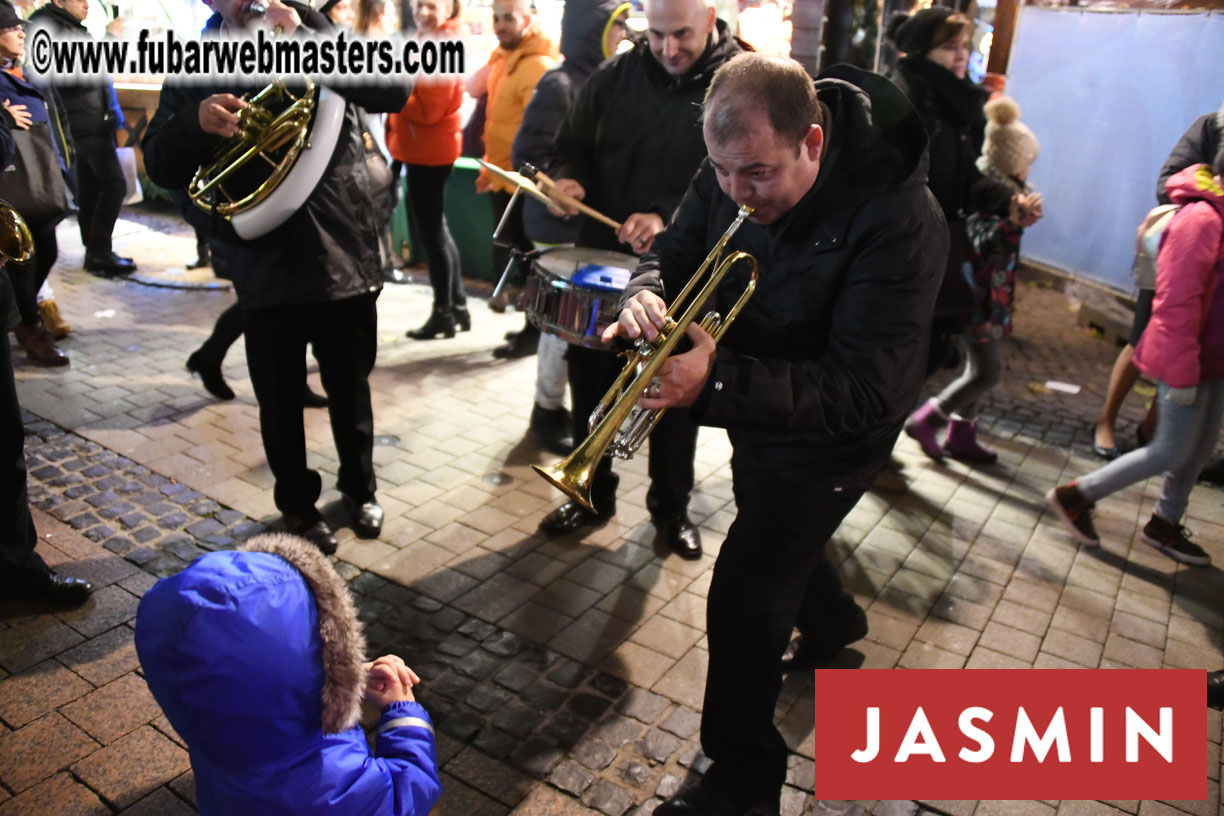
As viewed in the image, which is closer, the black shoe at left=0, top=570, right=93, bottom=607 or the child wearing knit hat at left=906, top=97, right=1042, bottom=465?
the black shoe at left=0, top=570, right=93, bottom=607

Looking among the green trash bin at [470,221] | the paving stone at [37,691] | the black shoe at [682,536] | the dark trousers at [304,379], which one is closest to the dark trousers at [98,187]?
the green trash bin at [470,221]

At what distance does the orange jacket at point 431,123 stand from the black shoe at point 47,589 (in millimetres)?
4054

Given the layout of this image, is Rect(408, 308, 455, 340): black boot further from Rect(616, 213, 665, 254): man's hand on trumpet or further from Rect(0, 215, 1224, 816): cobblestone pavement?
Rect(616, 213, 665, 254): man's hand on trumpet

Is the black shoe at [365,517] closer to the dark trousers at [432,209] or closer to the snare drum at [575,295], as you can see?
the snare drum at [575,295]

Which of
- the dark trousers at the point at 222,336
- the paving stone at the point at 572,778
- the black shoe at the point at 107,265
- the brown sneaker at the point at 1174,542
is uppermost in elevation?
the dark trousers at the point at 222,336

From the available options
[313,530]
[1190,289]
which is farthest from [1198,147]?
[313,530]

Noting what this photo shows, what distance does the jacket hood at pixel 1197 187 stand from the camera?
3.70m

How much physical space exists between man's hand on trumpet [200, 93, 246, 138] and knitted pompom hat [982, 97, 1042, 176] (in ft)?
12.7

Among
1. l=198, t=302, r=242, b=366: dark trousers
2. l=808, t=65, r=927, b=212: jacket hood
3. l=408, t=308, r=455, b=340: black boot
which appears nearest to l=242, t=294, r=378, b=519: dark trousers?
l=198, t=302, r=242, b=366: dark trousers

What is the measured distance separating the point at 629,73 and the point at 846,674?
108 inches

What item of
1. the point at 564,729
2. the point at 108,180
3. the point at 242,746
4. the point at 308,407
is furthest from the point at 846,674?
Result: the point at 108,180

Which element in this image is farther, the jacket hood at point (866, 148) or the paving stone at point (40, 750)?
the paving stone at point (40, 750)

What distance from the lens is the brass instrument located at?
3.38 meters

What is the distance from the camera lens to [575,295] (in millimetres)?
3723
